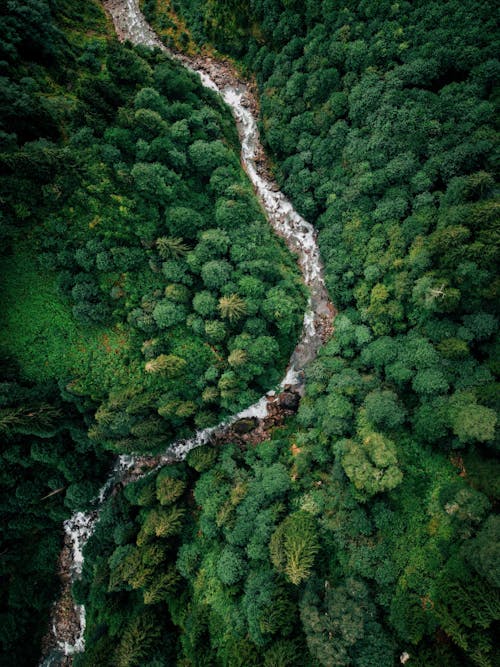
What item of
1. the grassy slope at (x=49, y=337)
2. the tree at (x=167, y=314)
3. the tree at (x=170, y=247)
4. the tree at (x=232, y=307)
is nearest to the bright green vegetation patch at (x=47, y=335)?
the grassy slope at (x=49, y=337)

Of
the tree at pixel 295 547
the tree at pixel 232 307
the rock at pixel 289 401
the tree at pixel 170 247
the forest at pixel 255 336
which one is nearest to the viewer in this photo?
the tree at pixel 295 547

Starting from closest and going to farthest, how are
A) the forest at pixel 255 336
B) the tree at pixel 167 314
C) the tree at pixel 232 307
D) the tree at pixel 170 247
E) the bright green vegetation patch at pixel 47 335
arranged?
the forest at pixel 255 336 → the bright green vegetation patch at pixel 47 335 → the tree at pixel 167 314 → the tree at pixel 232 307 → the tree at pixel 170 247

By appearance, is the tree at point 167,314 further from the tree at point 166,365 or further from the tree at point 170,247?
the tree at point 170,247

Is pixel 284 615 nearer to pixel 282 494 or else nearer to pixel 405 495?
pixel 282 494

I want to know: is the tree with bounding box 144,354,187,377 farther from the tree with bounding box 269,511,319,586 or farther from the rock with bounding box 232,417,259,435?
the tree with bounding box 269,511,319,586

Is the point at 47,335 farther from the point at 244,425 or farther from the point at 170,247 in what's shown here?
the point at 244,425

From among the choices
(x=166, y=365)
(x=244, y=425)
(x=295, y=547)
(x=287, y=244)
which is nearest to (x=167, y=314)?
(x=166, y=365)
